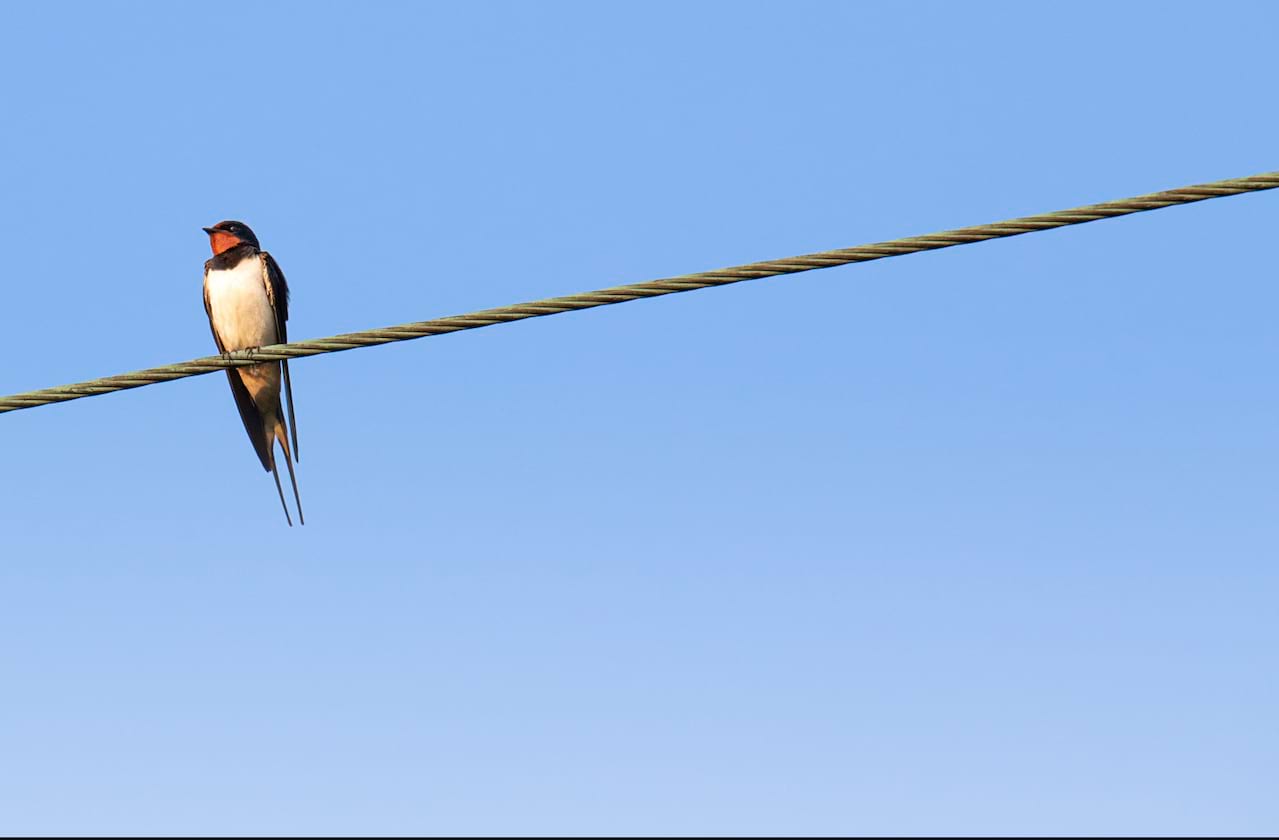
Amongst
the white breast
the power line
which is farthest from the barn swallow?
the power line

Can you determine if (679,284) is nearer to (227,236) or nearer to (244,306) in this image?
(244,306)

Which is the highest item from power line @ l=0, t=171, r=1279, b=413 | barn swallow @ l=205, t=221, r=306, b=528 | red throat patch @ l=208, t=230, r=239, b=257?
red throat patch @ l=208, t=230, r=239, b=257

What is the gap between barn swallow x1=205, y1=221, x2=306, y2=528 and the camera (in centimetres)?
862

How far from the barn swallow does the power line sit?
3554 millimetres

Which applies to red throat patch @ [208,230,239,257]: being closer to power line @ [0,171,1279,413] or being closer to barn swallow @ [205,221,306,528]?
barn swallow @ [205,221,306,528]

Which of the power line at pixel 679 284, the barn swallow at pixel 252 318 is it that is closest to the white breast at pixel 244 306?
the barn swallow at pixel 252 318

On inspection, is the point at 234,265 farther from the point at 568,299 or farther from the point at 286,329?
the point at 568,299

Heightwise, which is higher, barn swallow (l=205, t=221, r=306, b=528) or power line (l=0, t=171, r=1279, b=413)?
barn swallow (l=205, t=221, r=306, b=528)

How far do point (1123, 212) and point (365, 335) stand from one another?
217cm

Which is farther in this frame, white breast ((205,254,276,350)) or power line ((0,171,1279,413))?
white breast ((205,254,276,350))

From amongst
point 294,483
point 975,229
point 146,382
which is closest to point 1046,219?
point 975,229

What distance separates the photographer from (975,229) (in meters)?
4.16

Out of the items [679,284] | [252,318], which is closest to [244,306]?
[252,318]

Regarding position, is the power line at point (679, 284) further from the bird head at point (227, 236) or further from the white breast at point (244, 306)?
the bird head at point (227, 236)
